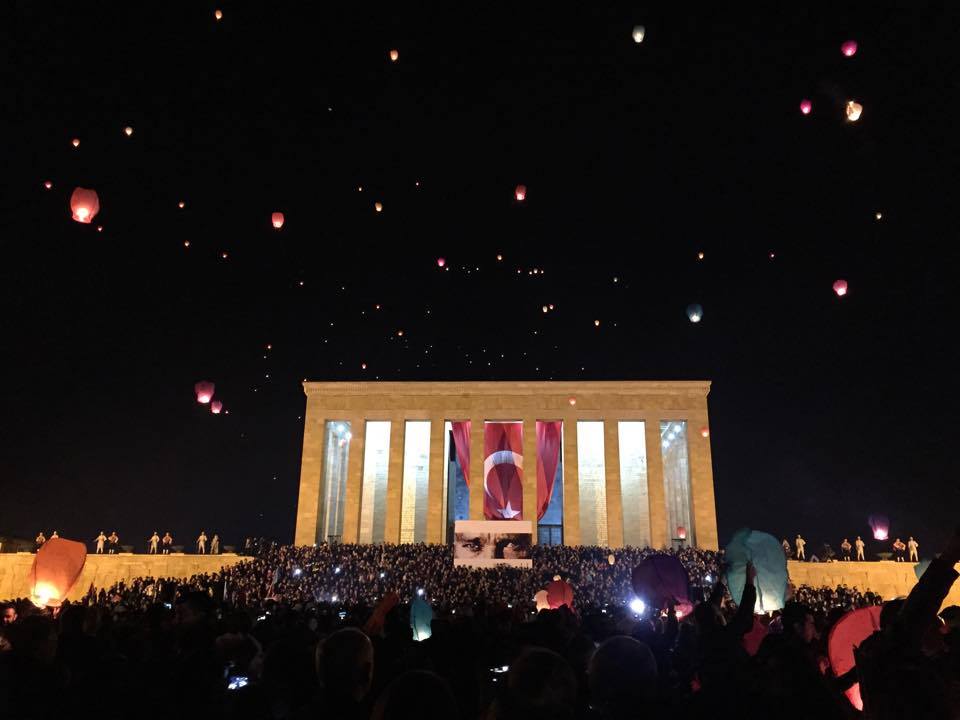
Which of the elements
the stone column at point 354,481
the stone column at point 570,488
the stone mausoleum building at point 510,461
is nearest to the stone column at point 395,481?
the stone mausoleum building at point 510,461

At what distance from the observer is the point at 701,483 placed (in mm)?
50000

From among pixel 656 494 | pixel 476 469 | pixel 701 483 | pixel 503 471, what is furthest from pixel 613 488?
pixel 476 469

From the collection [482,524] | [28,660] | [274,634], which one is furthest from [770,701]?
[482,524]

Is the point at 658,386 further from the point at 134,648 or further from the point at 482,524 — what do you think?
the point at 134,648

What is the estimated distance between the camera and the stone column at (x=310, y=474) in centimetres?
5000

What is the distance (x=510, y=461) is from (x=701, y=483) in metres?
12.9

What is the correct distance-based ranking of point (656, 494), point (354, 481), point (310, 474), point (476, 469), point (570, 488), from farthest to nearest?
point (310, 474), point (476, 469), point (354, 481), point (570, 488), point (656, 494)

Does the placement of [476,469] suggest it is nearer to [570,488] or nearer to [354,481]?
[570,488]

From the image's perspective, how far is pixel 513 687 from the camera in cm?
276

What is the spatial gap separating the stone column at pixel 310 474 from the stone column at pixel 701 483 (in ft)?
82.3

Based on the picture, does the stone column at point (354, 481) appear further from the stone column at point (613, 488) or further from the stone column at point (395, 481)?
the stone column at point (613, 488)

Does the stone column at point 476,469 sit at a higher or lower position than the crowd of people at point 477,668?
higher

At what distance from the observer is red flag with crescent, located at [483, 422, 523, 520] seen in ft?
156

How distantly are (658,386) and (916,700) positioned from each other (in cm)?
5068
